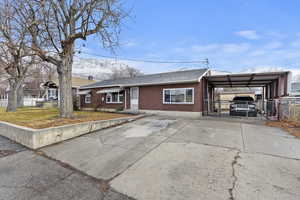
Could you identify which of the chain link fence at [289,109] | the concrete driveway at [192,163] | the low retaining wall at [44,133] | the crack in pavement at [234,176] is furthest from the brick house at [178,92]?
the crack in pavement at [234,176]

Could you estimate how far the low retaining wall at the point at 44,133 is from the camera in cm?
524

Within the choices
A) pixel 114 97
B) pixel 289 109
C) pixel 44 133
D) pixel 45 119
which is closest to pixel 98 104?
pixel 114 97

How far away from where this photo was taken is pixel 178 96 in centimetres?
1134

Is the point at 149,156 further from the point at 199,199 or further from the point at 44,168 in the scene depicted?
the point at 44,168

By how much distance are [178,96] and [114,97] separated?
7228 millimetres

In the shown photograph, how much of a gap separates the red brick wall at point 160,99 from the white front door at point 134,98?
0.39m

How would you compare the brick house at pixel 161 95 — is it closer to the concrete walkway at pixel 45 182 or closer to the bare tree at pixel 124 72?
the concrete walkway at pixel 45 182

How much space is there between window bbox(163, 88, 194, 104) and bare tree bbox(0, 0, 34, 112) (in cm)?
915

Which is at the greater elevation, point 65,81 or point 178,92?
point 65,81

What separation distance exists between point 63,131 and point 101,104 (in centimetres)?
1060

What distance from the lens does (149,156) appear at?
414cm

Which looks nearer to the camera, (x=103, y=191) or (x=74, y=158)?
(x=103, y=191)

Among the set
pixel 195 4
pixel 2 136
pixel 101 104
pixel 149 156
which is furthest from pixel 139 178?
pixel 101 104

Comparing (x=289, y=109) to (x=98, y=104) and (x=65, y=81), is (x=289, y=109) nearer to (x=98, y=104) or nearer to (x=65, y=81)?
(x=65, y=81)
